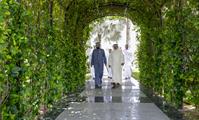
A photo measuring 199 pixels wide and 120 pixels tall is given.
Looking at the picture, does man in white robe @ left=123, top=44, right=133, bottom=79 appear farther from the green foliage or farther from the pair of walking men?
the green foliage

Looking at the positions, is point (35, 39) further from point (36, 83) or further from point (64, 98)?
point (64, 98)

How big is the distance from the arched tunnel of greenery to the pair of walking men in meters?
0.69

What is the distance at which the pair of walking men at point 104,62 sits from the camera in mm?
17667

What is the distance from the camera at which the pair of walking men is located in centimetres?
1767

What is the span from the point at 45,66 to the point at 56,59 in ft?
4.78

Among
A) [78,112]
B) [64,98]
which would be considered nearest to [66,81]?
[64,98]

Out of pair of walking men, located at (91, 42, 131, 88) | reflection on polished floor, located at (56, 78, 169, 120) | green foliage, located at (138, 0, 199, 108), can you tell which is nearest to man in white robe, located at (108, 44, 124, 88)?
pair of walking men, located at (91, 42, 131, 88)

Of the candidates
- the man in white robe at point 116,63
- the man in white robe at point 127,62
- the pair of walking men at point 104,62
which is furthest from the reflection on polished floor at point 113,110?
the man in white robe at point 127,62

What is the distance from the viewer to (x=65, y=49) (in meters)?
13.5

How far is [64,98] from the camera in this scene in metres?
12.9

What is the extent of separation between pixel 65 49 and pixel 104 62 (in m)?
4.53

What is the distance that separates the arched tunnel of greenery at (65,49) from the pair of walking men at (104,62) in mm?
690

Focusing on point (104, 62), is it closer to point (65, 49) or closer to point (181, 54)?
point (65, 49)

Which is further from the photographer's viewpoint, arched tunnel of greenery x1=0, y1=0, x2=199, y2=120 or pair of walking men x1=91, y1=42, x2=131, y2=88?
pair of walking men x1=91, y1=42, x2=131, y2=88
